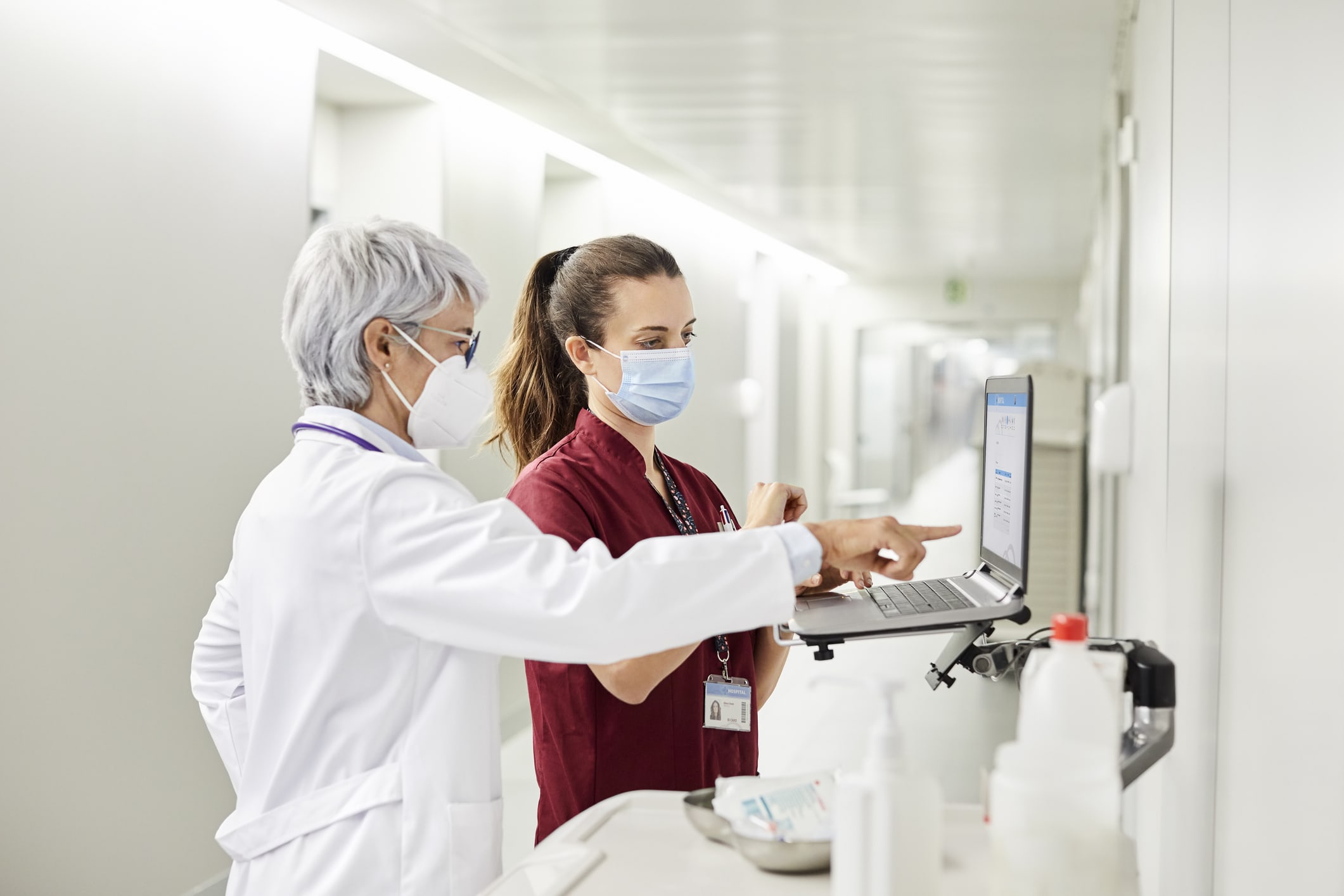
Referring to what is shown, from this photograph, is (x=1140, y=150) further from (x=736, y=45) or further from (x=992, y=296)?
(x=992, y=296)

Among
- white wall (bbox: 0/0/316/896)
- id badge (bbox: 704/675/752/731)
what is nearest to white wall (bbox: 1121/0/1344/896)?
id badge (bbox: 704/675/752/731)

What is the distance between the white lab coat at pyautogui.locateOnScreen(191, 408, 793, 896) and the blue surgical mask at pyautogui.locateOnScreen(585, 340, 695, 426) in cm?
58

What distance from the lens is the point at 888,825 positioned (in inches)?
34.5

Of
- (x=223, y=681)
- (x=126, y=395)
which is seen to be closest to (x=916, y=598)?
(x=223, y=681)

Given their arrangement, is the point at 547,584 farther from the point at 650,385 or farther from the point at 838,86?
the point at 838,86

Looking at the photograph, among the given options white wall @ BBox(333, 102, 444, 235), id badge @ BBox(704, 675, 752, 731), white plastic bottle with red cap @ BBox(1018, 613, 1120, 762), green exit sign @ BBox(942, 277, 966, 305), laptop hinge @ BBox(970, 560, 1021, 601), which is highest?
green exit sign @ BBox(942, 277, 966, 305)

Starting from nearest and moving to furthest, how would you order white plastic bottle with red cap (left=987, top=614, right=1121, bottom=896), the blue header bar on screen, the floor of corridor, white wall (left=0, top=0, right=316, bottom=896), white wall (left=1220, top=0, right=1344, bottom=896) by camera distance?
white plastic bottle with red cap (left=987, top=614, right=1121, bottom=896), white wall (left=1220, top=0, right=1344, bottom=896), the blue header bar on screen, white wall (left=0, top=0, right=316, bottom=896), the floor of corridor

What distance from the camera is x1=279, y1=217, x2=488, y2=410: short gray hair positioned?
4.36ft

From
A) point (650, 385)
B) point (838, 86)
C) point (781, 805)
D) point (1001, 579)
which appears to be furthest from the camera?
point (838, 86)

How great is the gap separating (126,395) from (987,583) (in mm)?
2553

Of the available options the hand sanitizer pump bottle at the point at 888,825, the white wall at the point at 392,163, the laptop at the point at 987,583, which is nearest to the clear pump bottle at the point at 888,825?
the hand sanitizer pump bottle at the point at 888,825

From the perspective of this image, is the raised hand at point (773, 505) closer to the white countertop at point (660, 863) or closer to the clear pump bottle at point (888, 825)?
the white countertop at point (660, 863)

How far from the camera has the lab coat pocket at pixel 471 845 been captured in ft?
4.15

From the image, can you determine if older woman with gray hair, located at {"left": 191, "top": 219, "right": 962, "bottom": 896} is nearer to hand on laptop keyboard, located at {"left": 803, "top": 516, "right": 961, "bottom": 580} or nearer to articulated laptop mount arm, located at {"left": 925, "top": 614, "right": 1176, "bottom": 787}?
hand on laptop keyboard, located at {"left": 803, "top": 516, "right": 961, "bottom": 580}
